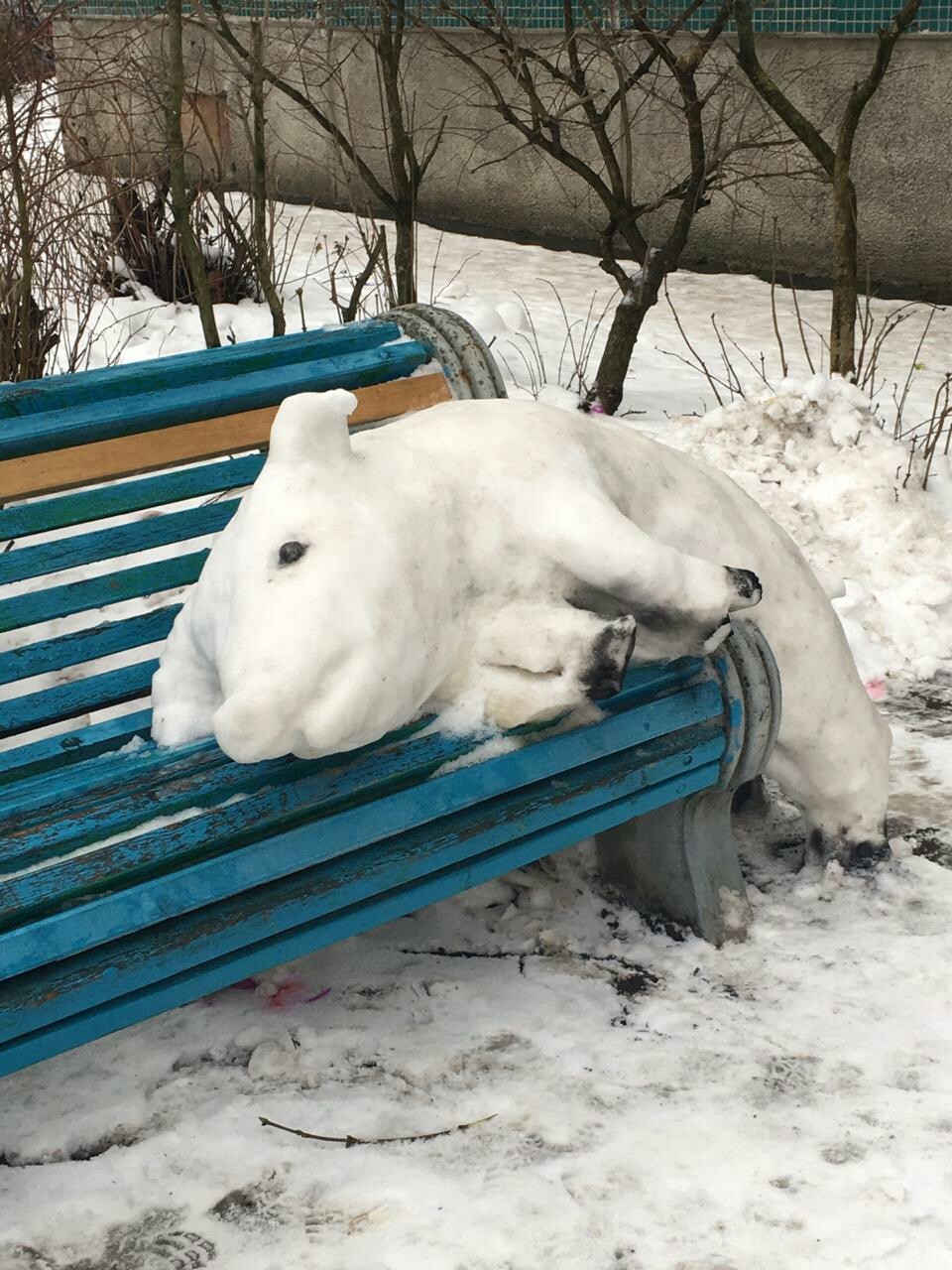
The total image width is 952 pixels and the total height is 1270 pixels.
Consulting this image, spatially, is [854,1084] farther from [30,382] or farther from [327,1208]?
[30,382]

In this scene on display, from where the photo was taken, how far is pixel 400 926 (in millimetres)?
2602

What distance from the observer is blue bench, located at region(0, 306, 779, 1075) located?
188cm

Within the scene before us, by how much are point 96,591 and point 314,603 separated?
895 mm

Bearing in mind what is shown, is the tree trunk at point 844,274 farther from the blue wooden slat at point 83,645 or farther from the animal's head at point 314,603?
the animal's head at point 314,603

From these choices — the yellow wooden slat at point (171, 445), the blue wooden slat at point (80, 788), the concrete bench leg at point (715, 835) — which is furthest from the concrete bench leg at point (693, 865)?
the yellow wooden slat at point (171, 445)

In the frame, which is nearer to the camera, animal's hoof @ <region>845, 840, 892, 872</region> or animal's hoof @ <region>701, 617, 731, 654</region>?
animal's hoof @ <region>701, 617, 731, 654</region>

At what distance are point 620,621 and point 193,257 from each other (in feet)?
10.5

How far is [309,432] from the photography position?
2051 mm

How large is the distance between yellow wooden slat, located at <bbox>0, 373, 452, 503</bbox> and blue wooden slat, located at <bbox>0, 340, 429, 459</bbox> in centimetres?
2

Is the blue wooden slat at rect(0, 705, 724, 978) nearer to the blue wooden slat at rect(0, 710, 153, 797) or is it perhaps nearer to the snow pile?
the blue wooden slat at rect(0, 710, 153, 797)

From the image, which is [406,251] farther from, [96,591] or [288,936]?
[288,936]

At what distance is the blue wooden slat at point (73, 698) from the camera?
2.55 metres

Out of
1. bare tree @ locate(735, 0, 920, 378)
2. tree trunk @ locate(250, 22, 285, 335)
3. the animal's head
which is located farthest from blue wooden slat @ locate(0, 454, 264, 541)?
bare tree @ locate(735, 0, 920, 378)

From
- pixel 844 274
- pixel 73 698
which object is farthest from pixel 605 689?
pixel 844 274
